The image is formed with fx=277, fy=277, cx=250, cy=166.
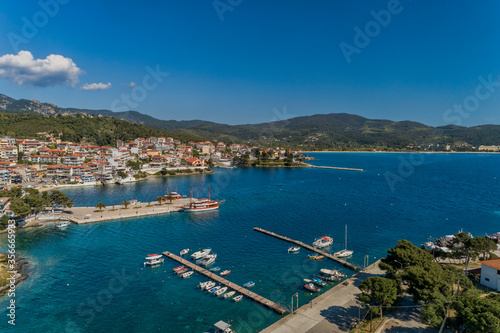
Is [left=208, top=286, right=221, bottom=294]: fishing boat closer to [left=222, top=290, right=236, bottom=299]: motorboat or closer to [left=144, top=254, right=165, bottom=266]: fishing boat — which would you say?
[left=222, top=290, right=236, bottom=299]: motorboat

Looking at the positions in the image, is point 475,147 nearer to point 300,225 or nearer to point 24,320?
point 300,225

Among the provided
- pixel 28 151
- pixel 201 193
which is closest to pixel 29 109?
pixel 28 151

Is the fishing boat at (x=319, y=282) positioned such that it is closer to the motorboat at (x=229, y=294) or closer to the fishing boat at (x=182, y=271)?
the motorboat at (x=229, y=294)

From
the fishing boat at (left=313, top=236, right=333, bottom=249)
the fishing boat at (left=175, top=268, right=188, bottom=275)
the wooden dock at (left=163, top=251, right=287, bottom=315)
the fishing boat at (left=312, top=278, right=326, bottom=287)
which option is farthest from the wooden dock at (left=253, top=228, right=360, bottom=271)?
the fishing boat at (left=175, top=268, right=188, bottom=275)

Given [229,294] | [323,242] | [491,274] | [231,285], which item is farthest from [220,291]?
[491,274]

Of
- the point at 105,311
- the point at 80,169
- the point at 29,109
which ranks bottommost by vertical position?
the point at 105,311

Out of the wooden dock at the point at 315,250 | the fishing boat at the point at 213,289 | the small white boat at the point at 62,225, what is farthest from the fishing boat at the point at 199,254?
the small white boat at the point at 62,225

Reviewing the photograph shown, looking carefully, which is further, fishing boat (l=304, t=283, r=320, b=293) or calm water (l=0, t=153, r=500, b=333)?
fishing boat (l=304, t=283, r=320, b=293)
